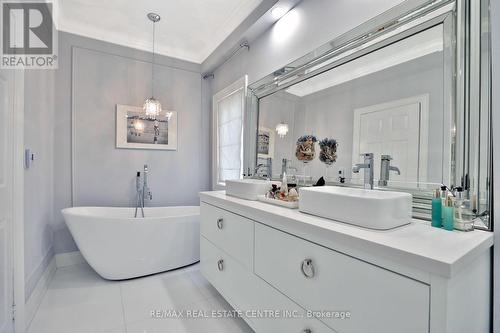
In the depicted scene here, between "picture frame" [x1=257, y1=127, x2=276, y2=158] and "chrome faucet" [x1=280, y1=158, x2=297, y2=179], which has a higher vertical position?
"picture frame" [x1=257, y1=127, x2=276, y2=158]

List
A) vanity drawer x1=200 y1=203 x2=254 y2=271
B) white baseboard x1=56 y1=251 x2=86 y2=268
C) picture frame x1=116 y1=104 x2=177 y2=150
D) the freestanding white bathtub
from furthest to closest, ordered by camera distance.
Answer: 1. picture frame x1=116 y1=104 x2=177 y2=150
2. white baseboard x1=56 y1=251 x2=86 y2=268
3. the freestanding white bathtub
4. vanity drawer x1=200 y1=203 x2=254 y2=271

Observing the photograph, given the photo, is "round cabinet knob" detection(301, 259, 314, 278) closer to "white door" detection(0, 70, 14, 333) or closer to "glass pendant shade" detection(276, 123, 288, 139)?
"glass pendant shade" detection(276, 123, 288, 139)

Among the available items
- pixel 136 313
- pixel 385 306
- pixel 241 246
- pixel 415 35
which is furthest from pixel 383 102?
pixel 136 313

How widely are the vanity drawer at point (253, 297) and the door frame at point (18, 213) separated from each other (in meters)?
1.17

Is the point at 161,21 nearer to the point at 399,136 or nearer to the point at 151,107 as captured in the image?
the point at 151,107

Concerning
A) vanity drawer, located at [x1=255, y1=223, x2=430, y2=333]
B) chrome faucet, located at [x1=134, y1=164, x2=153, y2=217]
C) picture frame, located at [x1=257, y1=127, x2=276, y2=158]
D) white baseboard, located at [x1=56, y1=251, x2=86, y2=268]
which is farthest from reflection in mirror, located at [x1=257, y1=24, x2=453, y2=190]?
white baseboard, located at [x1=56, y1=251, x2=86, y2=268]

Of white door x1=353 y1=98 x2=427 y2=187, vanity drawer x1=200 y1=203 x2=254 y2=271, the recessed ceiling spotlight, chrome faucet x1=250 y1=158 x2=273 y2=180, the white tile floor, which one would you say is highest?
the recessed ceiling spotlight

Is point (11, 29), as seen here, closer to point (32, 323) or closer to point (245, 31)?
point (245, 31)

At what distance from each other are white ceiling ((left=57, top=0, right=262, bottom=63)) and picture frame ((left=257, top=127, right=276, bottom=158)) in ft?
3.65

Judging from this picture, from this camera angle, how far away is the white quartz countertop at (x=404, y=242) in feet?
2.11

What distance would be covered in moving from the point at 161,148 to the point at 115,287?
164cm

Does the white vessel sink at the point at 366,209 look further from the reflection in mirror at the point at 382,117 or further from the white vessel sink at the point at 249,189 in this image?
the white vessel sink at the point at 249,189

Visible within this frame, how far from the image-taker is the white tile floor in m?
1.57

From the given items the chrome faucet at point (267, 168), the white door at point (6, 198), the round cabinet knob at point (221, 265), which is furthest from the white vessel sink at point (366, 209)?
the white door at point (6, 198)
